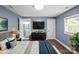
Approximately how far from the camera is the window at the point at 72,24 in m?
4.27

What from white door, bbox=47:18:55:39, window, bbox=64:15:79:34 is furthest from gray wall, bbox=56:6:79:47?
white door, bbox=47:18:55:39

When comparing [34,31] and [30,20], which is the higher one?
[30,20]

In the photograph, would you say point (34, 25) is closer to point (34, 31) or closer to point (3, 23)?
point (34, 31)

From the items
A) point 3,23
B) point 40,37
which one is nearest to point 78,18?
point 3,23

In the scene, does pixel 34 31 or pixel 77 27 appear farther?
pixel 34 31

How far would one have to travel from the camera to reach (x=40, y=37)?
25.4 ft

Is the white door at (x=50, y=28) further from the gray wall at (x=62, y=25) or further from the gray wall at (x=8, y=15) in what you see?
the gray wall at (x=8, y=15)

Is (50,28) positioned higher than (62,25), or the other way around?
(62,25)

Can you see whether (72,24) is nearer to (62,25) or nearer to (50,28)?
(62,25)

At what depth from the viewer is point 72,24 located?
478 cm

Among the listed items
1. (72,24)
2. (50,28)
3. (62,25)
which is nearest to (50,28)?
(50,28)

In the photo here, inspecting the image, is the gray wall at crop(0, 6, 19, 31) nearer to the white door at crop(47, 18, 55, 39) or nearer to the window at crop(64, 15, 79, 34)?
the window at crop(64, 15, 79, 34)
